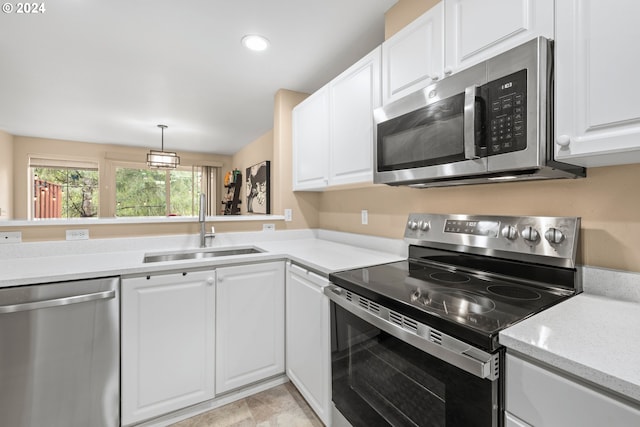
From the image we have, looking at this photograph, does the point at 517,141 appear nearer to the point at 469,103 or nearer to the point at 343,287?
the point at 469,103

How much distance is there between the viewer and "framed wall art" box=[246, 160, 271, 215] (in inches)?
176

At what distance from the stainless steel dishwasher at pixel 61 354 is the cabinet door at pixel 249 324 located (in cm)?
52

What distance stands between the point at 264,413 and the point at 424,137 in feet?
5.81

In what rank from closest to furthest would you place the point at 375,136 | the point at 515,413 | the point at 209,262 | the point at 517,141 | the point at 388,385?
the point at 515,413
the point at 517,141
the point at 388,385
the point at 375,136
the point at 209,262

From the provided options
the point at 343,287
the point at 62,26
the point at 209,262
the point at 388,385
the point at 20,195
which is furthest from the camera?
the point at 20,195

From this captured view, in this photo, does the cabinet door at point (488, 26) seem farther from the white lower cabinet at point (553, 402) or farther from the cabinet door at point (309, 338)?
the cabinet door at point (309, 338)

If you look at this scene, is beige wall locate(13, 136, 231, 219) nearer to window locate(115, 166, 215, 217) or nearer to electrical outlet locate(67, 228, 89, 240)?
window locate(115, 166, 215, 217)

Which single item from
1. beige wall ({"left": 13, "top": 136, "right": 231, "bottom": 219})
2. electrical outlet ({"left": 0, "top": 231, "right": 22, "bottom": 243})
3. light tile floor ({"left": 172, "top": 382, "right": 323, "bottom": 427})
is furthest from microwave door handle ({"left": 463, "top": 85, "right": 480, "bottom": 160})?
beige wall ({"left": 13, "top": 136, "right": 231, "bottom": 219})

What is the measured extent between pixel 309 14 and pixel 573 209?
1.73 m

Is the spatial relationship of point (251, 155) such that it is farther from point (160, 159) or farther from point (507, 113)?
point (507, 113)

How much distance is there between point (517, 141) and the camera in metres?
0.94

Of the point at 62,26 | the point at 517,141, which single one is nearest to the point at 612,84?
the point at 517,141

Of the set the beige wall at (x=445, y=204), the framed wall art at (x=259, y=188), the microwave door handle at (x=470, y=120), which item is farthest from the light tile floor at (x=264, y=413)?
the framed wall art at (x=259, y=188)

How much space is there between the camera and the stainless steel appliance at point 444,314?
761 mm
